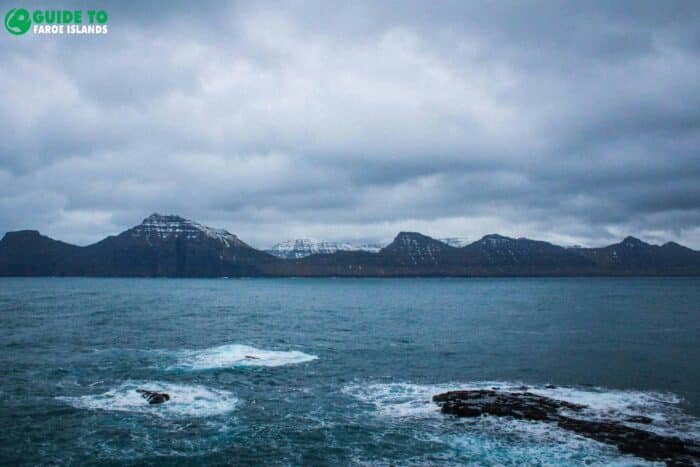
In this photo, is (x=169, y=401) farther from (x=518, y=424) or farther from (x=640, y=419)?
(x=640, y=419)

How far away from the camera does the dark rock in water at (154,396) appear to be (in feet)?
109

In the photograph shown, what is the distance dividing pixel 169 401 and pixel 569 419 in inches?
1011

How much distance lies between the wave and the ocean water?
13cm

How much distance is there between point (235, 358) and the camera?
4900cm

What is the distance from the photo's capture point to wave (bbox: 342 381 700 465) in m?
24.8

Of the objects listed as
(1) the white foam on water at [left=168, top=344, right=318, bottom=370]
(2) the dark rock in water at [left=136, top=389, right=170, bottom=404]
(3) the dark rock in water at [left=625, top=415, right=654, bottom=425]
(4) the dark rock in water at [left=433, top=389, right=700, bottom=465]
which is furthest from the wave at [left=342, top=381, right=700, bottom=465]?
(2) the dark rock in water at [left=136, top=389, right=170, bottom=404]

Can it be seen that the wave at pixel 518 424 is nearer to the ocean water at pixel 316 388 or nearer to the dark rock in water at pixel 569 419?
the ocean water at pixel 316 388

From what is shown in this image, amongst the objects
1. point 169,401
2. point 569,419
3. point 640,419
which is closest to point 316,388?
point 169,401

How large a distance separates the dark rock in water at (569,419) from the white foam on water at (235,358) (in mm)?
18079

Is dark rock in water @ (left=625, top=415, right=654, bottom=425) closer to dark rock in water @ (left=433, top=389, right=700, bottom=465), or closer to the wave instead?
dark rock in water @ (left=433, top=389, right=700, bottom=465)

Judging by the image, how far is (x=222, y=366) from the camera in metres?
45.0

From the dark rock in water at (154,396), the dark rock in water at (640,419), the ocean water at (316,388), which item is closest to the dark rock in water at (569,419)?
the dark rock in water at (640,419)

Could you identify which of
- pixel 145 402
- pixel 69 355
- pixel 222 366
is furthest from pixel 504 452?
pixel 69 355

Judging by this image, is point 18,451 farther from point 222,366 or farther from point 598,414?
point 598,414
